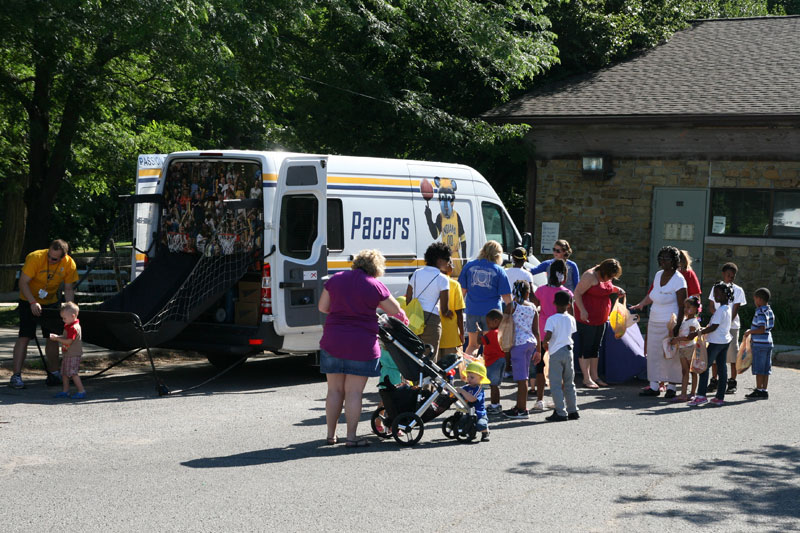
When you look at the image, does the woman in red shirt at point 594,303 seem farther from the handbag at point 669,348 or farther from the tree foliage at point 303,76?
the tree foliage at point 303,76

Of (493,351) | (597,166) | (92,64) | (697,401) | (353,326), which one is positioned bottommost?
(697,401)

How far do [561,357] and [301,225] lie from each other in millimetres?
3561

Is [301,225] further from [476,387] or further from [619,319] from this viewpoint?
[619,319]

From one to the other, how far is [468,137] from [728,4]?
2258cm

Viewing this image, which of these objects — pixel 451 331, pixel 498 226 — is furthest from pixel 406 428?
pixel 498 226

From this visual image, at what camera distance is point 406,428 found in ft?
26.6

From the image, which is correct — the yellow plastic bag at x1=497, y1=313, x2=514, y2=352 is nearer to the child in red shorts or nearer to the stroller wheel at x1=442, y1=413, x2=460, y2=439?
the stroller wheel at x1=442, y1=413, x2=460, y2=439

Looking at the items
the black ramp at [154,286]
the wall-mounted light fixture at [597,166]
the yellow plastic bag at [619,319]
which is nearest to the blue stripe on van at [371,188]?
the black ramp at [154,286]

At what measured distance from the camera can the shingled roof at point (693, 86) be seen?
18.5 meters

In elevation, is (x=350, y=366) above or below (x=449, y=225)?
below

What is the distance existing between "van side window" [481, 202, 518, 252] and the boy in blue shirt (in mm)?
4309

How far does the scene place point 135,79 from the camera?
729 inches

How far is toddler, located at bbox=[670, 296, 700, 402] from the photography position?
10633 millimetres

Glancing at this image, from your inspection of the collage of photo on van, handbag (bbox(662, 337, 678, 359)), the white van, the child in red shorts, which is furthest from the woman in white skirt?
the child in red shorts
